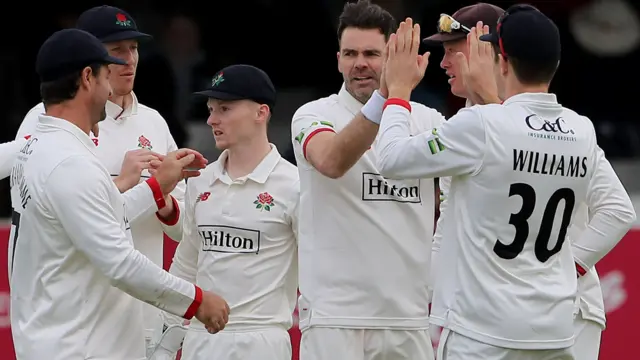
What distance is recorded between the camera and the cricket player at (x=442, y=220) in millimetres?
5719

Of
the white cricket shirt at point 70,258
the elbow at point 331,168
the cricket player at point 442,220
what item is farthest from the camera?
the cricket player at point 442,220

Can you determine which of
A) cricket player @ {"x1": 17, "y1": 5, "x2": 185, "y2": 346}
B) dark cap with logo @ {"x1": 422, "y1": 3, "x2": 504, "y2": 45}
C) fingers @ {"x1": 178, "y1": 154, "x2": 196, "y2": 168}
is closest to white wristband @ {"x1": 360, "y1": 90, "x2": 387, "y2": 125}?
dark cap with logo @ {"x1": 422, "y1": 3, "x2": 504, "y2": 45}

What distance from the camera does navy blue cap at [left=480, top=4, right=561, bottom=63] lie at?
4.89 meters

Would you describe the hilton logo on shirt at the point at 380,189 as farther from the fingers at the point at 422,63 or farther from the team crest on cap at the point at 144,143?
the team crest on cap at the point at 144,143

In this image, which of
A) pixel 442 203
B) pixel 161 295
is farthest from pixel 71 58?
pixel 442 203

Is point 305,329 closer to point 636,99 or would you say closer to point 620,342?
point 620,342

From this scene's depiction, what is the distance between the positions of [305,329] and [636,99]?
727 cm

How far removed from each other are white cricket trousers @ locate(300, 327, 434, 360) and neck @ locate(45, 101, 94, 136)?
53.9 inches

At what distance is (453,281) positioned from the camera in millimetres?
4941

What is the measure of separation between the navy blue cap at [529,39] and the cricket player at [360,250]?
0.86 metres

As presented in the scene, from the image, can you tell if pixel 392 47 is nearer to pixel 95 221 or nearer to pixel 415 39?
pixel 415 39

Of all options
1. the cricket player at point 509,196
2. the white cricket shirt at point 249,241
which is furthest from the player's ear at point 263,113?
the cricket player at point 509,196

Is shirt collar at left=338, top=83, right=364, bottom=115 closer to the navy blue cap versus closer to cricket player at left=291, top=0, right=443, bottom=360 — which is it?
Result: cricket player at left=291, top=0, right=443, bottom=360

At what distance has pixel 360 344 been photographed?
18.4 feet
